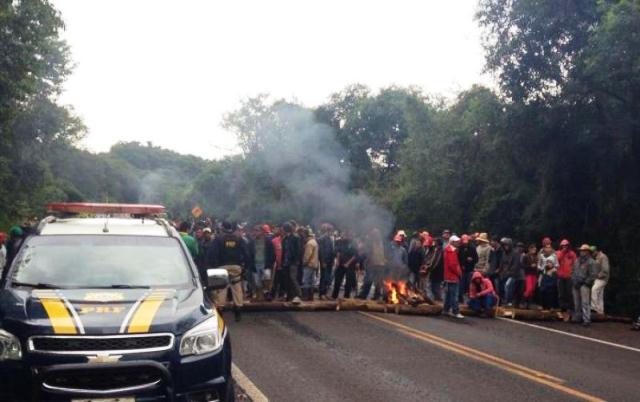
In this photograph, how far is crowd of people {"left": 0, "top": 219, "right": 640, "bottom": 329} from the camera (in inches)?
657

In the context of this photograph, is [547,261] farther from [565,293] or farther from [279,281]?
[279,281]

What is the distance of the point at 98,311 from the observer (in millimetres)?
5754

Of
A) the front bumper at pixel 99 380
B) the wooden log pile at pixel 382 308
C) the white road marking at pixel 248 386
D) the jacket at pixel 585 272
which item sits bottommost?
the white road marking at pixel 248 386

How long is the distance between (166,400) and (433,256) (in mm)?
A: 13493

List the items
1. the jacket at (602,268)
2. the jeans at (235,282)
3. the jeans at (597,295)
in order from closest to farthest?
1. the jeans at (235,282)
2. the jacket at (602,268)
3. the jeans at (597,295)

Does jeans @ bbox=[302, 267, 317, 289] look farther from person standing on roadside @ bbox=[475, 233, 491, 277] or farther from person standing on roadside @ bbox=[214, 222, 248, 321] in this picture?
person standing on roadside @ bbox=[475, 233, 491, 277]

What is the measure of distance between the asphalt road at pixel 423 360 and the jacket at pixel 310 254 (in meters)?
2.95

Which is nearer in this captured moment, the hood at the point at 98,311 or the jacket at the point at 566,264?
the hood at the point at 98,311

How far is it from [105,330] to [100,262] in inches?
61.8

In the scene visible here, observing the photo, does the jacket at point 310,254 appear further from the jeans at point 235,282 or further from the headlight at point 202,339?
the headlight at point 202,339

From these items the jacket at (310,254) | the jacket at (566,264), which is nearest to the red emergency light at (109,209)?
the jacket at (310,254)

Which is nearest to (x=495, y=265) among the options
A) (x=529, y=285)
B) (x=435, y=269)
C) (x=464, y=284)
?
(x=529, y=285)

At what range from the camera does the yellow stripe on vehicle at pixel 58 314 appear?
547 cm

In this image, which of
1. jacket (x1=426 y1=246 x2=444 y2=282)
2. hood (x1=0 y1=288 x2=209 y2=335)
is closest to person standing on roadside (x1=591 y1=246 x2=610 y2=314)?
jacket (x1=426 y1=246 x2=444 y2=282)
